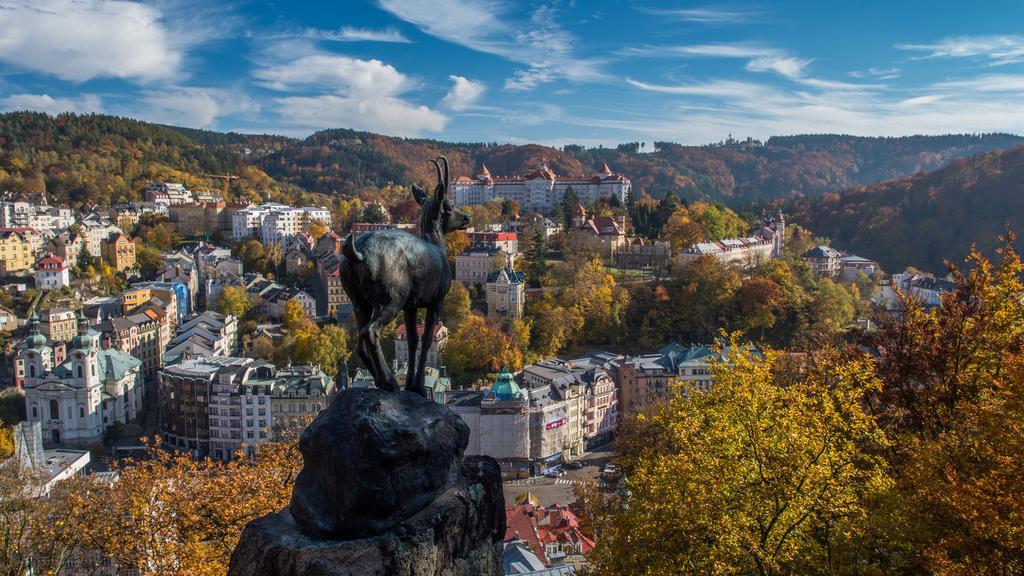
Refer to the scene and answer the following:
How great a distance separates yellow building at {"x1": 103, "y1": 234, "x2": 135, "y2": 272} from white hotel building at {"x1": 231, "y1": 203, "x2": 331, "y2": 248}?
1406 cm

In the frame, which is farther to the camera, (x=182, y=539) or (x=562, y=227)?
(x=562, y=227)

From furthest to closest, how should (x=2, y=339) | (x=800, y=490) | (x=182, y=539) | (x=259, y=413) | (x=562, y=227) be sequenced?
1. (x=562, y=227)
2. (x=2, y=339)
3. (x=259, y=413)
4. (x=182, y=539)
5. (x=800, y=490)

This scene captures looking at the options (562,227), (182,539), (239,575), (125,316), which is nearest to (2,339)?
(125,316)

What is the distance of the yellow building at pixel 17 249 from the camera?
242 ft

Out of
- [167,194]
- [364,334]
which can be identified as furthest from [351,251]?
[167,194]

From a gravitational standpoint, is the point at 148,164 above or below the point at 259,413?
above

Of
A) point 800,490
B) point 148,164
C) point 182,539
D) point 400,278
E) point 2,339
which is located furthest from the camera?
point 148,164

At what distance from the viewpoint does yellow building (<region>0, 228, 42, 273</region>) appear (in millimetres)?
73750

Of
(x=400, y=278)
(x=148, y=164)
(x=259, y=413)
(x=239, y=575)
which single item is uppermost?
(x=148, y=164)

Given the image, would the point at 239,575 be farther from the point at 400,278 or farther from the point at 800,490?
the point at 800,490

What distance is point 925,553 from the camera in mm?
9188

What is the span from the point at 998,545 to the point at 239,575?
8782 mm

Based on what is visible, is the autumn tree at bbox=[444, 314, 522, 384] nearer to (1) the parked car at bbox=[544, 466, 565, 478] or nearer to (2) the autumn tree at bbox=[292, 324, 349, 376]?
(2) the autumn tree at bbox=[292, 324, 349, 376]

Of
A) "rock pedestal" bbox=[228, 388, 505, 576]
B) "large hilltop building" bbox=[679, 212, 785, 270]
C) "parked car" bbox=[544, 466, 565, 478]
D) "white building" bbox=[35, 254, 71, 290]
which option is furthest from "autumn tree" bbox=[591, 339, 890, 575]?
"white building" bbox=[35, 254, 71, 290]
